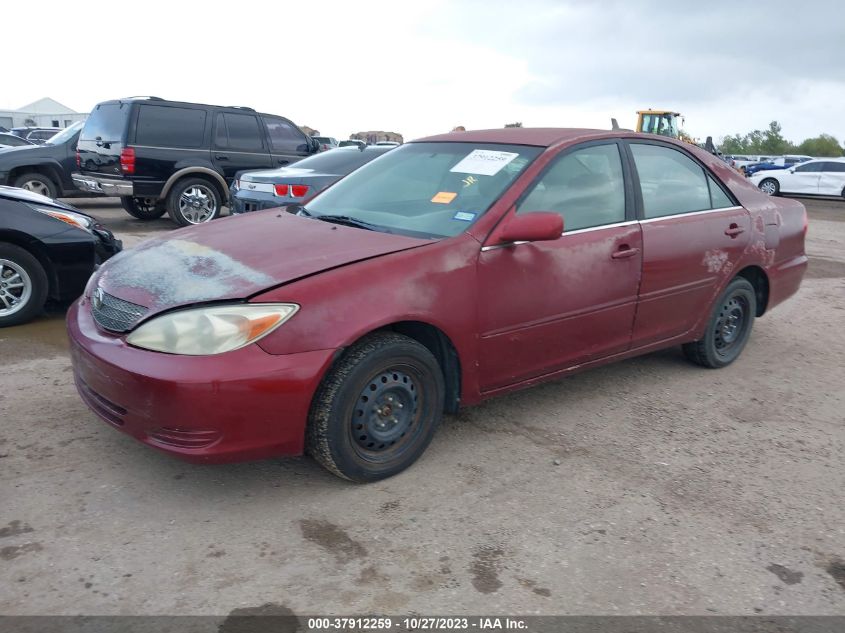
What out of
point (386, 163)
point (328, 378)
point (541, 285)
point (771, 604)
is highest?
point (386, 163)

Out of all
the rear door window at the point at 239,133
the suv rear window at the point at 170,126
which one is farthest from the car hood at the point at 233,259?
the rear door window at the point at 239,133

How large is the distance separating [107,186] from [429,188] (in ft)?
27.3

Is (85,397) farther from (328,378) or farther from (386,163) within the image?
(386,163)

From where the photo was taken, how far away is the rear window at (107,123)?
10648 mm

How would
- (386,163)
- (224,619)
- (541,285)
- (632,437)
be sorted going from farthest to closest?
(386,163)
(632,437)
(541,285)
(224,619)

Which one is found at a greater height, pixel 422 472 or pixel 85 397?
pixel 85 397

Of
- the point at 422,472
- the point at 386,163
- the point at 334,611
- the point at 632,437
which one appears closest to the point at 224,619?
the point at 334,611

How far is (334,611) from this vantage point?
96.3 inches

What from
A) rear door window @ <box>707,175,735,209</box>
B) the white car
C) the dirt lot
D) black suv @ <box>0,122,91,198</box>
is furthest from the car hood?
the white car

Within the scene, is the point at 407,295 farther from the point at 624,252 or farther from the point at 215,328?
the point at 624,252

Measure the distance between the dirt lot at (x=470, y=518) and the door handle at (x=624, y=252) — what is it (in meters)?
0.93

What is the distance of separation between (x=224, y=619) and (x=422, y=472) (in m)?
1.29

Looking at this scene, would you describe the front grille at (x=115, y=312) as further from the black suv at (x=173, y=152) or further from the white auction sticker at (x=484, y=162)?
the black suv at (x=173, y=152)

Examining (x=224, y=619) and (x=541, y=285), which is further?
(x=541, y=285)
